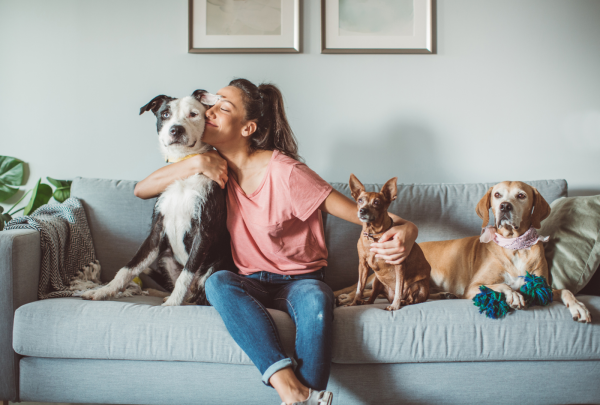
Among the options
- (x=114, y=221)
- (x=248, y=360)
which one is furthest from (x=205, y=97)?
(x=248, y=360)

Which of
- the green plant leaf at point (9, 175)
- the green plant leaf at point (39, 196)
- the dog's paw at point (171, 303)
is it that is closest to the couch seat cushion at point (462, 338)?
the dog's paw at point (171, 303)

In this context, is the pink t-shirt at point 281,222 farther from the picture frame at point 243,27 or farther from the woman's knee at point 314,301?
the picture frame at point 243,27

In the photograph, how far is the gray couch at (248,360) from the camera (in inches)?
50.9

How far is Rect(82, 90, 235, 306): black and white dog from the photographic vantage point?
148cm

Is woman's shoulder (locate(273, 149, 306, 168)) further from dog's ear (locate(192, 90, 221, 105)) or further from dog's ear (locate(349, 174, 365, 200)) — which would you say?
dog's ear (locate(192, 90, 221, 105))

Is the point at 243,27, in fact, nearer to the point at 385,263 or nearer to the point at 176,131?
the point at 176,131

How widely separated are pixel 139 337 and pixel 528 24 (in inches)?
103

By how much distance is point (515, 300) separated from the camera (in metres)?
1.33

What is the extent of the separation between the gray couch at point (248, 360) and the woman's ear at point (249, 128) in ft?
2.37

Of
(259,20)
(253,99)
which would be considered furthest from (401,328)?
(259,20)

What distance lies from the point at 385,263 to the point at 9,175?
2254 millimetres

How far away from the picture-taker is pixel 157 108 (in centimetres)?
162

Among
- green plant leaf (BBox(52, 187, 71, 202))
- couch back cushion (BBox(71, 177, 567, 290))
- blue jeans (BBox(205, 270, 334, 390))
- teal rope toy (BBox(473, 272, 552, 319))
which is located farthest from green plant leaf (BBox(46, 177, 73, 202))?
teal rope toy (BBox(473, 272, 552, 319))

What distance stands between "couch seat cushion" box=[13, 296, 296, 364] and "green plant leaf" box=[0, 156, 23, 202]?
1319mm
